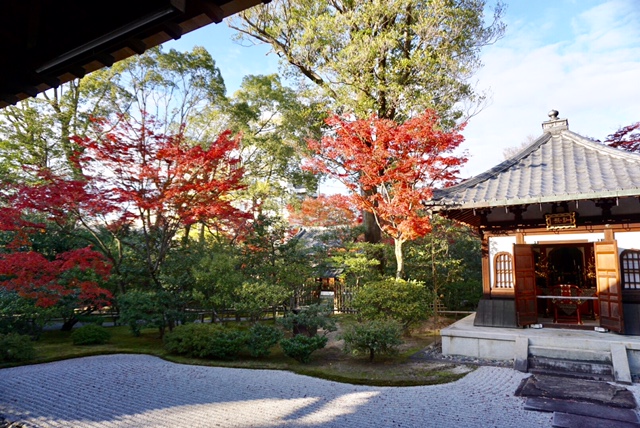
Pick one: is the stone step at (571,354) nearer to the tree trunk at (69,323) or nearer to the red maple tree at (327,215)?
the red maple tree at (327,215)

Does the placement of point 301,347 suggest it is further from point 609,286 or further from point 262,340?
point 609,286

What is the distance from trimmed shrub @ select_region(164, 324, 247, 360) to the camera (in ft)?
26.5

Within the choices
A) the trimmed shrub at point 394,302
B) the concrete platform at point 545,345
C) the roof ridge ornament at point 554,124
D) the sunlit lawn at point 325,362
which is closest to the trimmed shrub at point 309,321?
the sunlit lawn at point 325,362

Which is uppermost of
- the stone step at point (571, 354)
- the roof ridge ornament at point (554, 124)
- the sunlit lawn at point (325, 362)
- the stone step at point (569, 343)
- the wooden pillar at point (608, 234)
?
the roof ridge ornament at point (554, 124)

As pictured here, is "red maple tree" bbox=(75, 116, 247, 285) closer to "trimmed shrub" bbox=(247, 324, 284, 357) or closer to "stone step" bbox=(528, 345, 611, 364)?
"trimmed shrub" bbox=(247, 324, 284, 357)

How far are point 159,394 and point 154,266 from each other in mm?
5536

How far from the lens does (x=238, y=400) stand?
544 cm

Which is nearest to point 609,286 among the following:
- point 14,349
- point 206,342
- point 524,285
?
point 524,285

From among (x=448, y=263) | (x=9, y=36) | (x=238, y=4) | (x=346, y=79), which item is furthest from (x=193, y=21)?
(x=448, y=263)

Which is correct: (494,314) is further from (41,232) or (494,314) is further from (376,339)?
(41,232)

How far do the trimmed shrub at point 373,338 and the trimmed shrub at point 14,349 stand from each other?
21.8 ft

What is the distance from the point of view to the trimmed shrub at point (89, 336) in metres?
9.02

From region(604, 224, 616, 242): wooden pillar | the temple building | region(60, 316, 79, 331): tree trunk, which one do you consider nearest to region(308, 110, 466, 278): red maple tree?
the temple building

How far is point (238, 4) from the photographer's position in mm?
2586
